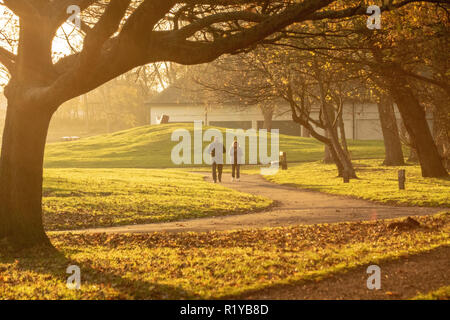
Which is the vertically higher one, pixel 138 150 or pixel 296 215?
pixel 138 150

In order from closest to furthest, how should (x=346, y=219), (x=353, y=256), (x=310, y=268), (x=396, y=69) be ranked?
(x=310, y=268)
(x=353, y=256)
(x=346, y=219)
(x=396, y=69)

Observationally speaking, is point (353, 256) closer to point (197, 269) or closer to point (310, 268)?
point (310, 268)

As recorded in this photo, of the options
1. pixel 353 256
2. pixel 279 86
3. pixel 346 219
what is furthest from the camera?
pixel 279 86

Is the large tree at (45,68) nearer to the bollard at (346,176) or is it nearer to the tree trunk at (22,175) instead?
the tree trunk at (22,175)

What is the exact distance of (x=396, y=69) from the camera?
1948 cm

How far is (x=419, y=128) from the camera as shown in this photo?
24.2 meters

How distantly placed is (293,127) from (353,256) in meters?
58.7

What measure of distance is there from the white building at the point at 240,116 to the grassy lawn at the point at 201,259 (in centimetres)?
5084

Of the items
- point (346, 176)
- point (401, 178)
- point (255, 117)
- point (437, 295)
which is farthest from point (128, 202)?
point (255, 117)

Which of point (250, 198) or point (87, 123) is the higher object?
point (87, 123)

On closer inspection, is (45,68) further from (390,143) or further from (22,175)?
(390,143)

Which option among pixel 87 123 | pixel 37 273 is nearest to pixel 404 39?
pixel 37 273

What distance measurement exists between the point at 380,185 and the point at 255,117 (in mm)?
43982

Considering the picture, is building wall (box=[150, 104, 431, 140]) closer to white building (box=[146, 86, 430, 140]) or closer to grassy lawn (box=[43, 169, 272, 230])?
white building (box=[146, 86, 430, 140])
